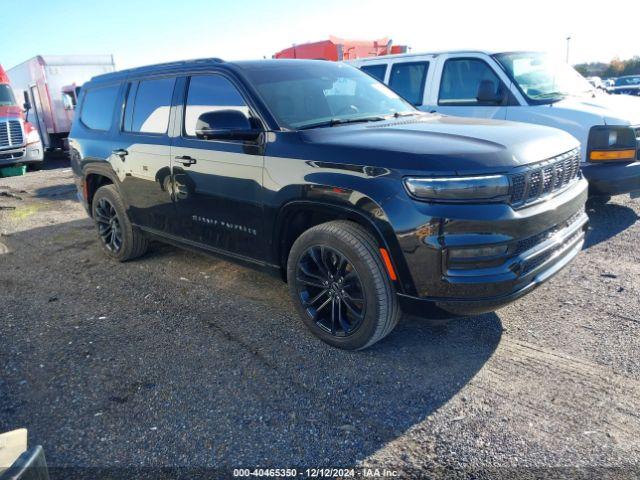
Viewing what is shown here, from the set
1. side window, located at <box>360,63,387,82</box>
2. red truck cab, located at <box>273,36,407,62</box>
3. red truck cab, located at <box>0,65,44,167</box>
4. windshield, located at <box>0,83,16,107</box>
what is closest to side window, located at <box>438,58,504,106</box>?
side window, located at <box>360,63,387,82</box>

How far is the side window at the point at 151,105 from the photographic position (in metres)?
4.34

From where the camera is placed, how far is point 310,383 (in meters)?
3.04

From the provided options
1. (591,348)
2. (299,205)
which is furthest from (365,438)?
(591,348)

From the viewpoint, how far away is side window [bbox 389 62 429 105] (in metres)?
6.86

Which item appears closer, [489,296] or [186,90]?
[489,296]

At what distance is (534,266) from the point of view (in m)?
2.96

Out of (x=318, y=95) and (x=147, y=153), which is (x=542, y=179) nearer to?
(x=318, y=95)

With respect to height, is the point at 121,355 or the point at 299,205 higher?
the point at 299,205

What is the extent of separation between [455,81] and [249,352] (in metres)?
4.79

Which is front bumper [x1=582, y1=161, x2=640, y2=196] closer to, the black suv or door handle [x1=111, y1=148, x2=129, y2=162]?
the black suv

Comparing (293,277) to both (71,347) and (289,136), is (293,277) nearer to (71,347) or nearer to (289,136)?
(289,136)

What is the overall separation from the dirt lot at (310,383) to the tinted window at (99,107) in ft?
5.84

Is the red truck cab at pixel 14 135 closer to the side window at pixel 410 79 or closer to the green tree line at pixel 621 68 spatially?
the side window at pixel 410 79

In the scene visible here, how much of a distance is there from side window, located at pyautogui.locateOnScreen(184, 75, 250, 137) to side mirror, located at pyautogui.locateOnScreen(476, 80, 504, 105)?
11.5 ft
